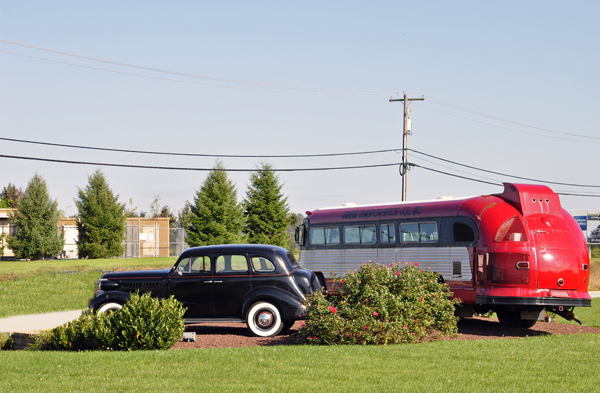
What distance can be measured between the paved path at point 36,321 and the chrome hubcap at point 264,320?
6.00m

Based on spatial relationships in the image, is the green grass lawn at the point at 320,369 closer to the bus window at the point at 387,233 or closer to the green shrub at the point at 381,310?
the green shrub at the point at 381,310

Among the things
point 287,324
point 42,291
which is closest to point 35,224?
point 42,291

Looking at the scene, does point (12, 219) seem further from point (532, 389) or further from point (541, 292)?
point (532, 389)

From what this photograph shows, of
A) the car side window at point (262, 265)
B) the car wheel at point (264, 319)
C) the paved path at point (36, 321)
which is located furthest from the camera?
the paved path at point (36, 321)

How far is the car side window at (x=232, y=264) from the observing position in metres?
14.6

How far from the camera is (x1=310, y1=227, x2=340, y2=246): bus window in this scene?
20656 millimetres

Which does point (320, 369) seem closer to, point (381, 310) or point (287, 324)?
point (381, 310)

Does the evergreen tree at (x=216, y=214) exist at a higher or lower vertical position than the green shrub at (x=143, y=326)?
higher

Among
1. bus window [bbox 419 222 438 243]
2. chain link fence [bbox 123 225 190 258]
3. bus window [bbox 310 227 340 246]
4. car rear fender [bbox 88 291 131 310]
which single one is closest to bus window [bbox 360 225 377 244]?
bus window [bbox 310 227 340 246]

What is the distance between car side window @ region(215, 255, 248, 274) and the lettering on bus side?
18.3 feet

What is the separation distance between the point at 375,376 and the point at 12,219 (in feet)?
146

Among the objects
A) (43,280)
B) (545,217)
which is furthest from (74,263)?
(545,217)

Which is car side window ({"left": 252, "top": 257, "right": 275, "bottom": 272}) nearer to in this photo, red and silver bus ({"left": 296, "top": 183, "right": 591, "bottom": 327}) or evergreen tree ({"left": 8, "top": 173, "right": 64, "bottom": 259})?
red and silver bus ({"left": 296, "top": 183, "right": 591, "bottom": 327})

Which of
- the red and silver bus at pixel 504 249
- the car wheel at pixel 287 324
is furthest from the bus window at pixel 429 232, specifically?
the car wheel at pixel 287 324
